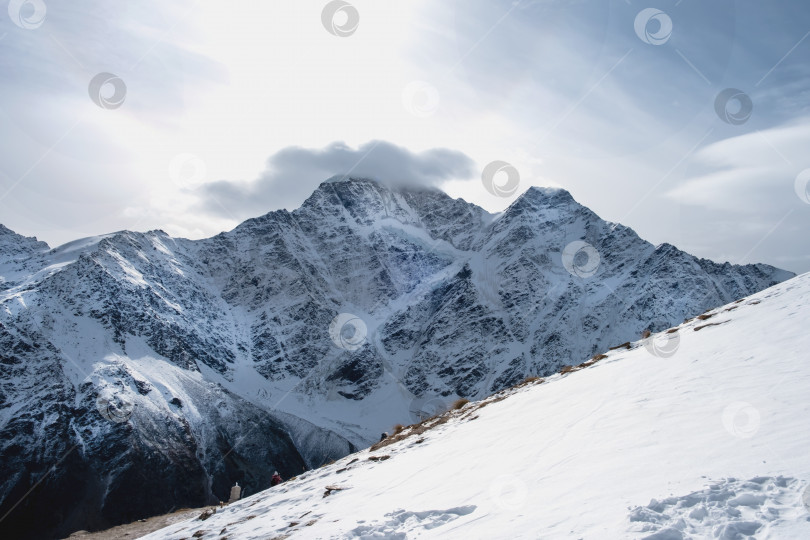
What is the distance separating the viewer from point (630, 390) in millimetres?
12812

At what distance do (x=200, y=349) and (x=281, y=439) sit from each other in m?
50.8

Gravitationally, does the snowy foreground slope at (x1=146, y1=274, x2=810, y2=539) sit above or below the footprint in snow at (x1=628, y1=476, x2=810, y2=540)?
above

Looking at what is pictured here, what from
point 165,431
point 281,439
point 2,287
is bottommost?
point 281,439

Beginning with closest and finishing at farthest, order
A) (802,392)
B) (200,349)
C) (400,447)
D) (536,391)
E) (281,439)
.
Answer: (802,392), (400,447), (536,391), (281,439), (200,349)

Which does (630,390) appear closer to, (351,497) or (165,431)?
(351,497)

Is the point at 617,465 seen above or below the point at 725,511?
above

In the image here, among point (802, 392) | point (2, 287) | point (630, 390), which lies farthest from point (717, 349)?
point (2, 287)

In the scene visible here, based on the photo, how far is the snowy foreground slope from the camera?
22.2ft

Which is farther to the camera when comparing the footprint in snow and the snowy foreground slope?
the snowy foreground slope

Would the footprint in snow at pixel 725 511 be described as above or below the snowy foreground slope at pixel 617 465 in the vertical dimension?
below

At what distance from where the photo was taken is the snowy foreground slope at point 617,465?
22.2ft

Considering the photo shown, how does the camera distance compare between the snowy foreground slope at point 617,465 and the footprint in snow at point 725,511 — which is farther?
the snowy foreground slope at point 617,465

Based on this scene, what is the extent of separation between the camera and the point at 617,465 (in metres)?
8.50

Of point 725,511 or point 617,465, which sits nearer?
point 725,511
